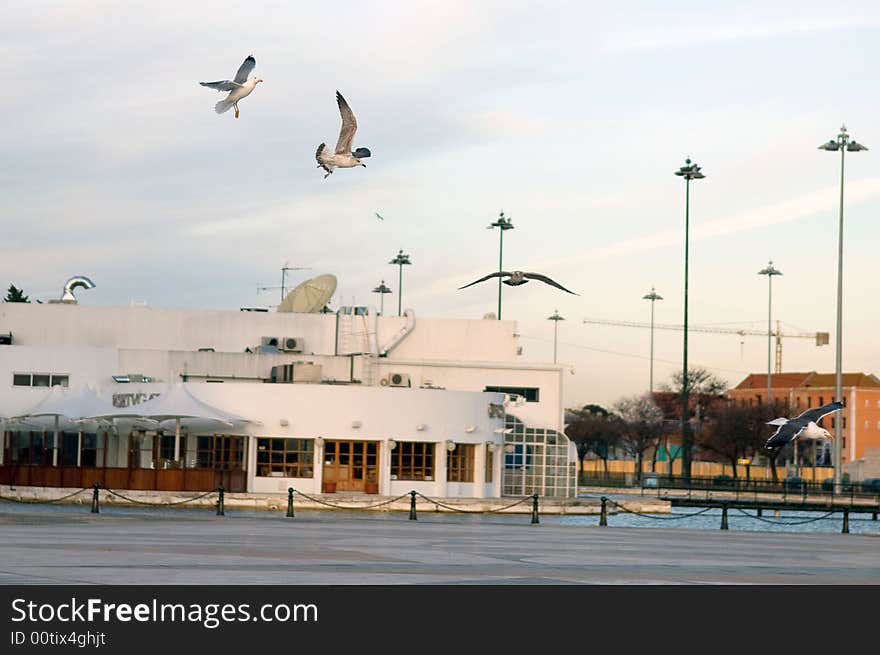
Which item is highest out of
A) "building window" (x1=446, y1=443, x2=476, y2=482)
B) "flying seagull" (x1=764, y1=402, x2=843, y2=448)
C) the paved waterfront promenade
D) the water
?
"flying seagull" (x1=764, y1=402, x2=843, y2=448)

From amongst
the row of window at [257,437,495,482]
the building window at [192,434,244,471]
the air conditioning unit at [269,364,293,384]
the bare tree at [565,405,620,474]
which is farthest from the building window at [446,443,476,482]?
the bare tree at [565,405,620,474]

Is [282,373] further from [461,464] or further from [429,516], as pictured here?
[429,516]

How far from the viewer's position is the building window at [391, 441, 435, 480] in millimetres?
62125

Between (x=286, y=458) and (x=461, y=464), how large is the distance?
7440mm

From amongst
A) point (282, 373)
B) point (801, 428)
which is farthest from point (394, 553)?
point (282, 373)

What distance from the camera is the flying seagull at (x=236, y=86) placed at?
26328 mm

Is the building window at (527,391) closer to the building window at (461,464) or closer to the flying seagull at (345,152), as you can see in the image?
the building window at (461,464)

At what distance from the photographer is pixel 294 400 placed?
60.8m

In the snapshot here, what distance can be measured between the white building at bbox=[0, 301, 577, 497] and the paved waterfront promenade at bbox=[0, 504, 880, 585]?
16.3m

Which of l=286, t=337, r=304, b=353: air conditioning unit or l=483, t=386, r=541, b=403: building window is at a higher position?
l=286, t=337, r=304, b=353: air conditioning unit

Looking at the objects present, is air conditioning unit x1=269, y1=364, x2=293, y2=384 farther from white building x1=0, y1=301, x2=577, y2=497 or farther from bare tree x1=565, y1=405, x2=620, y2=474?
bare tree x1=565, y1=405, x2=620, y2=474
